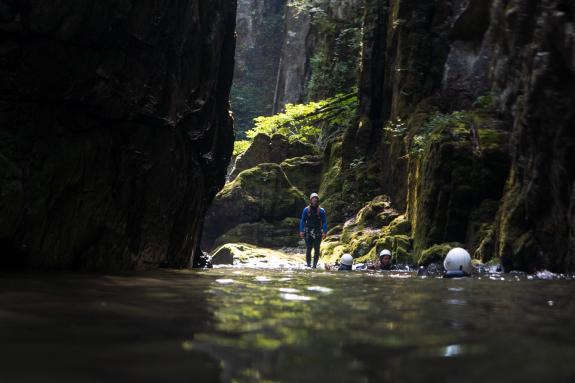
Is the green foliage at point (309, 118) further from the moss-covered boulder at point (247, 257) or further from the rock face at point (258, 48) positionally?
the rock face at point (258, 48)

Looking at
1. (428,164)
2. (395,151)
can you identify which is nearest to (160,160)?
(428,164)

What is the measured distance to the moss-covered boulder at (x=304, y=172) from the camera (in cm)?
3053

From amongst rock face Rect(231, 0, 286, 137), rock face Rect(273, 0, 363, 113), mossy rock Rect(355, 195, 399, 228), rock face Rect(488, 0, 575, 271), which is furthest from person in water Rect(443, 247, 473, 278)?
rock face Rect(231, 0, 286, 137)

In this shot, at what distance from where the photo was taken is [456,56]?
18500 millimetres

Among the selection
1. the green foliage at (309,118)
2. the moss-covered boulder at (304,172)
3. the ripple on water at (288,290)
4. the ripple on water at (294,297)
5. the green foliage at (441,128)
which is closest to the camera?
the ripple on water at (294,297)

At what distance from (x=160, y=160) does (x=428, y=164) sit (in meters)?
7.64

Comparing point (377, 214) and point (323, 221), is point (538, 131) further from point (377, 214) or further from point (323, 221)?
point (377, 214)

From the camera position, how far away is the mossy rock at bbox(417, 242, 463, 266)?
40.4 feet

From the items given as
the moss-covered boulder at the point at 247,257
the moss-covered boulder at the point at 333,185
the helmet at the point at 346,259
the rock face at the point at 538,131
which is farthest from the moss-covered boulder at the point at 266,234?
the rock face at the point at 538,131

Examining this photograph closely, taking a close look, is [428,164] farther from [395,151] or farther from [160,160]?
[160,160]

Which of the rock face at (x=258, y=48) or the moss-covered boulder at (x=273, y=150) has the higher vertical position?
the rock face at (x=258, y=48)

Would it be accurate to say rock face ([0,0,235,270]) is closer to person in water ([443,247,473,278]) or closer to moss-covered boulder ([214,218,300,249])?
person in water ([443,247,473,278])

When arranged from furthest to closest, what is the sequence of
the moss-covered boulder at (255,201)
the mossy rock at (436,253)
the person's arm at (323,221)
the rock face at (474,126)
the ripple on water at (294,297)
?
1. the moss-covered boulder at (255,201)
2. the person's arm at (323,221)
3. the mossy rock at (436,253)
4. the rock face at (474,126)
5. the ripple on water at (294,297)

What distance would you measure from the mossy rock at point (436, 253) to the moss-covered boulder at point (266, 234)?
13.6m
